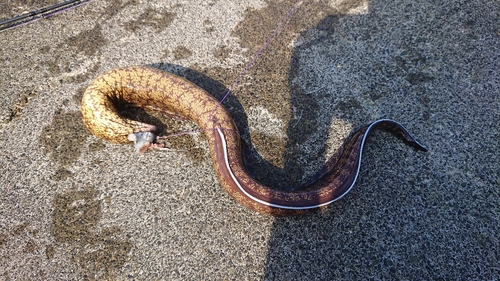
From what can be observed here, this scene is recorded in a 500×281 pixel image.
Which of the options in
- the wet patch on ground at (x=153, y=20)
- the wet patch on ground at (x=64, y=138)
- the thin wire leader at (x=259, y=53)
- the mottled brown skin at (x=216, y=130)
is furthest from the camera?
the wet patch on ground at (x=153, y=20)

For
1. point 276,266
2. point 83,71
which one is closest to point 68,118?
point 83,71

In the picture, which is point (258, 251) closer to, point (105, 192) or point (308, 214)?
point (308, 214)

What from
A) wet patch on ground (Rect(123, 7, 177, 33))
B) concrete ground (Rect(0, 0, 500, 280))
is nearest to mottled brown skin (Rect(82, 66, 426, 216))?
concrete ground (Rect(0, 0, 500, 280))

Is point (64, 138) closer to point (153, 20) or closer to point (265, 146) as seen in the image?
point (153, 20)

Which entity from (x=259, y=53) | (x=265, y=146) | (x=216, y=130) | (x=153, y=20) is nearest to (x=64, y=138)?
(x=216, y=130)

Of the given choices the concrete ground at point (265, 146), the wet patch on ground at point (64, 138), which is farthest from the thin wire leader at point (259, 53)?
the wet patch on ground at point (64, 138)

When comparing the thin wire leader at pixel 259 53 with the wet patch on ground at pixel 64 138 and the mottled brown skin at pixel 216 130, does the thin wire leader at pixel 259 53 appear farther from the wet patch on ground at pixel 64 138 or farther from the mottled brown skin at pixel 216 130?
the wet patch on ground at pixel 64 138
